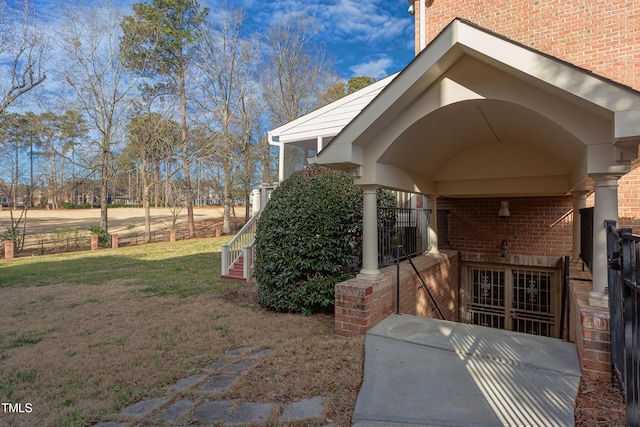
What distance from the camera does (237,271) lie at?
361 inches

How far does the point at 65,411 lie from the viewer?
110 inches

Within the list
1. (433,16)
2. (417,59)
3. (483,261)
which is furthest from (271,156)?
(417,59)

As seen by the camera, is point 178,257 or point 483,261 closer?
point 483,261

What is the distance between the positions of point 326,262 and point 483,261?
4214mm

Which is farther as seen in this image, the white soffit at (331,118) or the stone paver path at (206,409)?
the white soffit at (331,118)

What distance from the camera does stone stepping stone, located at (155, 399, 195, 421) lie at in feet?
8.66

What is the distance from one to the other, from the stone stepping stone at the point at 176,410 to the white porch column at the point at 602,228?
3848 mm

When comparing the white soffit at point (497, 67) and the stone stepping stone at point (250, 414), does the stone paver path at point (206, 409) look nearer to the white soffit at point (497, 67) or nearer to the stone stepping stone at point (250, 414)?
the stone stepping stone at point (250, 414)

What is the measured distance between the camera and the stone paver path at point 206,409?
256 centimetres

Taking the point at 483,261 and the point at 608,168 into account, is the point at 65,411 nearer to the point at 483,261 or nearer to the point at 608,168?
the point at 608,168

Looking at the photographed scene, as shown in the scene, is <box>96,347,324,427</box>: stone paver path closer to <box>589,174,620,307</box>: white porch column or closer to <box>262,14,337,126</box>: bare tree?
<box>589,174,620,307</box>: white porch column

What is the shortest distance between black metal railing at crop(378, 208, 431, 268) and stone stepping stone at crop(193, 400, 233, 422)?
10.4 ft

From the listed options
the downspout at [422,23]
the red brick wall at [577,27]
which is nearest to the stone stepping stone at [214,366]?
the downspout at [422,23]

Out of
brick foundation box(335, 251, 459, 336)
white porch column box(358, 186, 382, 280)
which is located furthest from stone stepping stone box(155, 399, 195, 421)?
white porch column box(358, 186, 382, 280)
